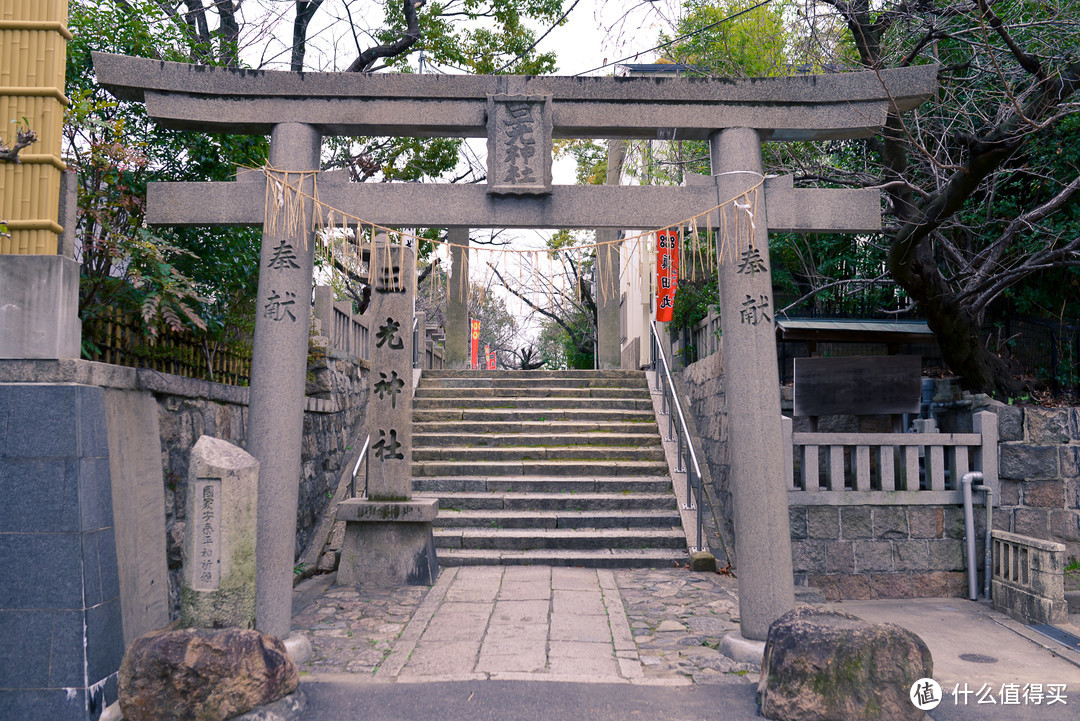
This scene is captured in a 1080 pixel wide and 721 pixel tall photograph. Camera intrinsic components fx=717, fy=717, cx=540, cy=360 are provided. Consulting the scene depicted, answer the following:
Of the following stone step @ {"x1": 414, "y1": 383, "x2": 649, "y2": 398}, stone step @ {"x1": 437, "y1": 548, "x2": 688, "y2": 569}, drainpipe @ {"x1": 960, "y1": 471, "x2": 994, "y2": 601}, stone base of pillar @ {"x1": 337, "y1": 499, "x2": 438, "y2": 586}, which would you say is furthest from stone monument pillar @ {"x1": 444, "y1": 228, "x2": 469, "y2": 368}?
drainpipe @ {"x1": 960, "y1": 471, "x2": 994, "y2": 601}

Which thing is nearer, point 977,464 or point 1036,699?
point 1036,699

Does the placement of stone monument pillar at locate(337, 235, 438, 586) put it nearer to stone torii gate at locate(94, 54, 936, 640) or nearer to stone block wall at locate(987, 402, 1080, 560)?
stone torii gate at locate(94, 54, 936, 640)

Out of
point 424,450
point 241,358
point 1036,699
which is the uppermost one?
point 241,358

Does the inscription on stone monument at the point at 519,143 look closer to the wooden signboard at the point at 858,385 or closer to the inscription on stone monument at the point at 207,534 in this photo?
the inscription on stone monument at the point at 207,534

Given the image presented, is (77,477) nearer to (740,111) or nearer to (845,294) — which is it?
(740,111)

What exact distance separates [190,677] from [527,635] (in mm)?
2839

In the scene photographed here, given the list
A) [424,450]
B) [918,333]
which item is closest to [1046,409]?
[918,333]

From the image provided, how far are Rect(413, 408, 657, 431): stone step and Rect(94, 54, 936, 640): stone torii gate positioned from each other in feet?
23.1

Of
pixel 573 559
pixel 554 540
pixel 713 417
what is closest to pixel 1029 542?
pixel 713 417

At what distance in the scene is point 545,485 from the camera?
1048cm

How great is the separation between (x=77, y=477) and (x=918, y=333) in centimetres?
1143

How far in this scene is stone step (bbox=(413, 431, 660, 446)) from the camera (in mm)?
11711

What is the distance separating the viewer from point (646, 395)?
43.8 ft

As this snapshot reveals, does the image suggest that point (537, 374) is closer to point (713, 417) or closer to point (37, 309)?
point (713, 417)
